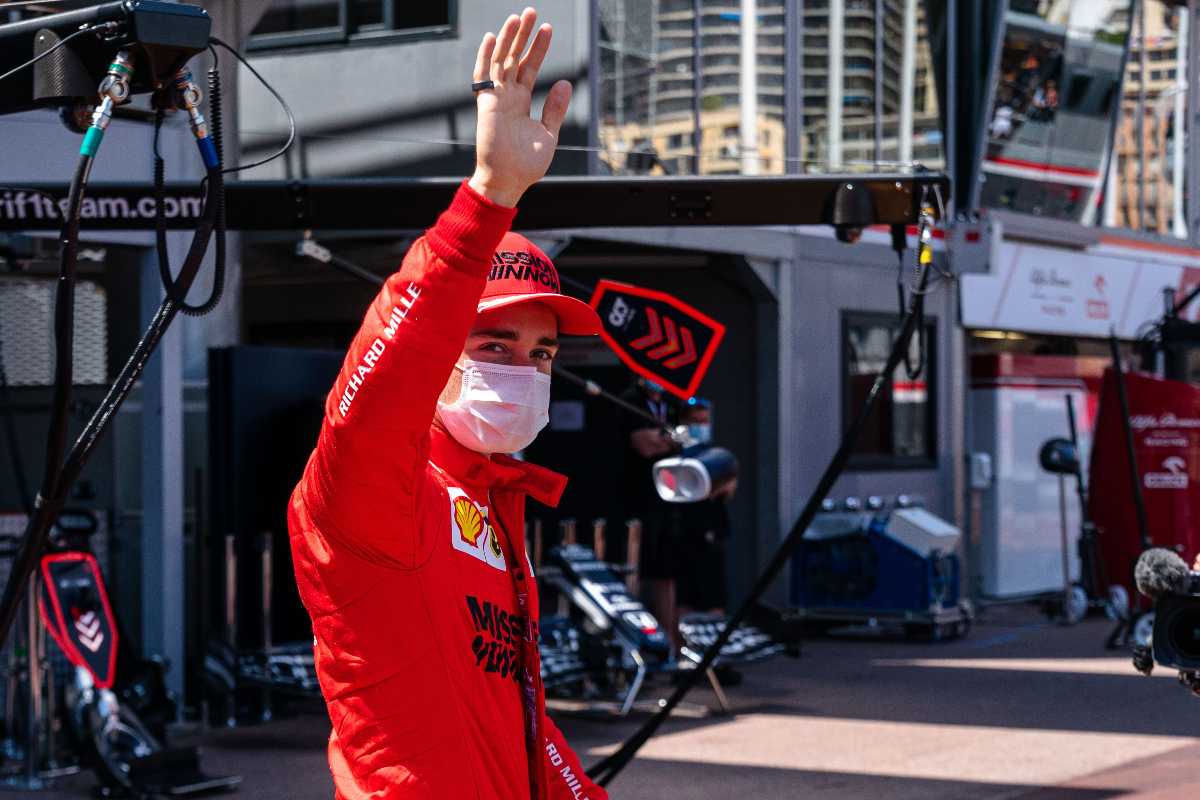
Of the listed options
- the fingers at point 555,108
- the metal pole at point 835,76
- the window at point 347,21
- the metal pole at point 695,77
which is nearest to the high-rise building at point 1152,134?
the metal pole at point 835,76

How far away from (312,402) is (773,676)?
395cm

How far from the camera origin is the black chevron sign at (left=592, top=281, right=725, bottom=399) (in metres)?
7.61

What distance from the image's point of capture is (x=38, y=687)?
8617 millimetres

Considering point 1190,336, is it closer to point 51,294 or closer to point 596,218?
point 51,294

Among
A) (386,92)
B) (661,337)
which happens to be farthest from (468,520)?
(386,92)

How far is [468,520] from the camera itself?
289cm

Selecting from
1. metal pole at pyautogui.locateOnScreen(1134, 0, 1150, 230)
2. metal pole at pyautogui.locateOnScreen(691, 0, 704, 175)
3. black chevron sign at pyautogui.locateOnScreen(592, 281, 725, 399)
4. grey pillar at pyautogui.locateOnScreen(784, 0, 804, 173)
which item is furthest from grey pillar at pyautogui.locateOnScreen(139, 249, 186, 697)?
metal pole at pyautogui.locateOnScreen(1134, 0, 1150, 230)

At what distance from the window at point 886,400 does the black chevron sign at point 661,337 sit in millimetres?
8873

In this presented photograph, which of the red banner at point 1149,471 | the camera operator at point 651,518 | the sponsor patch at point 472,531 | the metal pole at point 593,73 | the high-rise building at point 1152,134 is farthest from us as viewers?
the high-rise building at point 1152,134

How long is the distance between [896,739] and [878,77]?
8673 mm

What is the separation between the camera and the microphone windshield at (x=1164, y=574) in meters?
3.57

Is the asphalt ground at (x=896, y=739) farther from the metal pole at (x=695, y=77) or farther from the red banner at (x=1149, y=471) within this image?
the metal pole at (x=695, y=77)

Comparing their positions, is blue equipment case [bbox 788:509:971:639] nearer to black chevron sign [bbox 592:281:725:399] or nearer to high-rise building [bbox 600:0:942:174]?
high-rise building [bbox 600:0:942:174]

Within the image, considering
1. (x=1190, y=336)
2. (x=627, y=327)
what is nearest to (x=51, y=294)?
(x=627, y=327)
